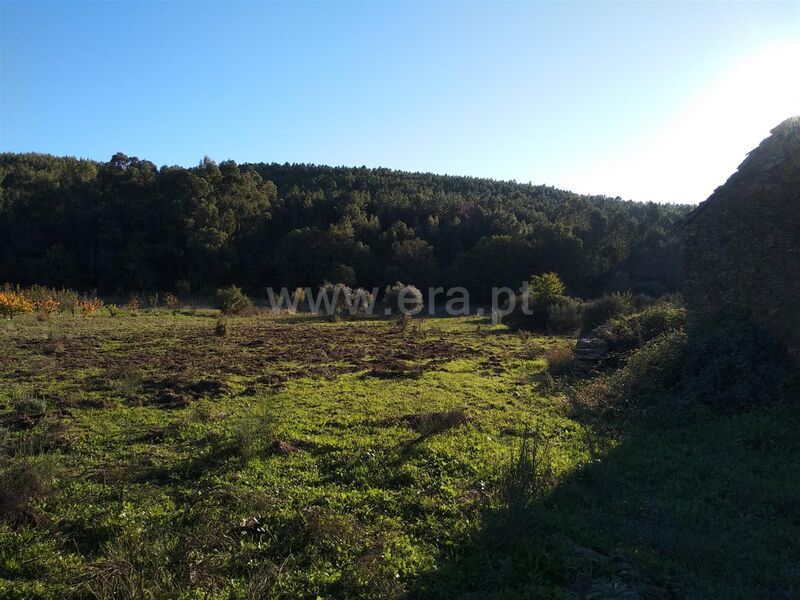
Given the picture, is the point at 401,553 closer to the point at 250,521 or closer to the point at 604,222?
the point at 250,521

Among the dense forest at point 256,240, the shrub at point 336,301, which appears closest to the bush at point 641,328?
the shrub at point 336,301

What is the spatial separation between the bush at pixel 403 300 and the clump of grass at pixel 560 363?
55.8 feet

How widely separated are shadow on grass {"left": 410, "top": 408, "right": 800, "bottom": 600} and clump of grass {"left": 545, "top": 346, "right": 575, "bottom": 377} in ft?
17.9

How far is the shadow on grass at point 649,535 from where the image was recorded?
333 centimetres

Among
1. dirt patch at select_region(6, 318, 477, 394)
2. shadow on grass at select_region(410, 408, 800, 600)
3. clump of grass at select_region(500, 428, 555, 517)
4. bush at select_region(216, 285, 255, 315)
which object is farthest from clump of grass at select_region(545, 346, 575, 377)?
bush at select_region(216, 285, 255, 315)

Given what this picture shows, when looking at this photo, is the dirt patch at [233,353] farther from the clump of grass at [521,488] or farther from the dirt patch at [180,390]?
the clump of grass at [521,488]

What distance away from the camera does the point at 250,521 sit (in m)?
4.09

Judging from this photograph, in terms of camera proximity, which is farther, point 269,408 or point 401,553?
point 269,408

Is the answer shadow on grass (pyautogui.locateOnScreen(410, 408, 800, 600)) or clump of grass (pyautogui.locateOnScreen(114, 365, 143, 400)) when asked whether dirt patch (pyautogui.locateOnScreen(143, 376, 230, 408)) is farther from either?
shadow on grass (pyautogui.locateOnScreen(410, 408, 800, 600))

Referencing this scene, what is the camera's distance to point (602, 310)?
19109 millimetres

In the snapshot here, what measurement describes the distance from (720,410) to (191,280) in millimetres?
39119

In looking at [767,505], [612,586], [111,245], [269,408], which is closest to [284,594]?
[612,586]

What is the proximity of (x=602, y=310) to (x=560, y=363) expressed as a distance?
338 inches

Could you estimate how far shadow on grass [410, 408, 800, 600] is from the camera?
3.33 meters
